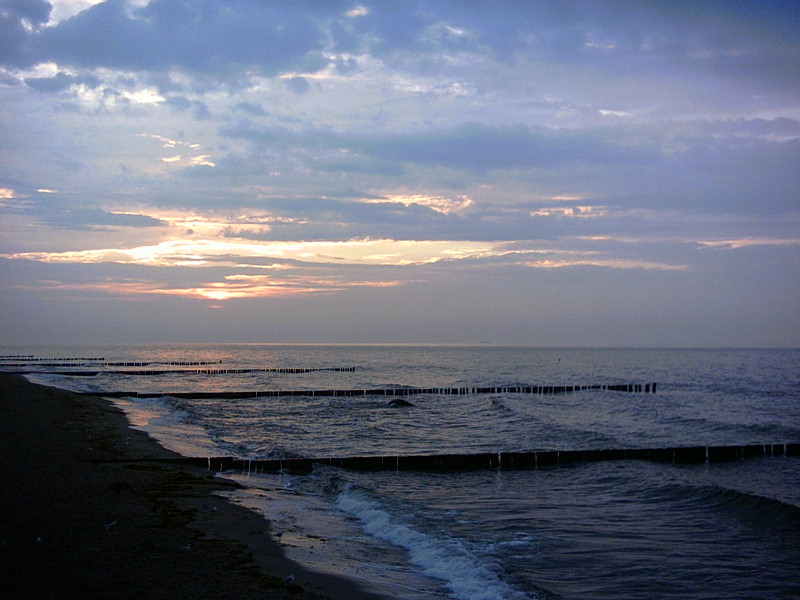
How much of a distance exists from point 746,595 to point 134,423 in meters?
23.0

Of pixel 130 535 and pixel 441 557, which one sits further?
pixel 441 557

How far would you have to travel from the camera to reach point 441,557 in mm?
10352

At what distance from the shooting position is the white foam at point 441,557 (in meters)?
8.85

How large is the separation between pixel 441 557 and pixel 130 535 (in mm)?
4572

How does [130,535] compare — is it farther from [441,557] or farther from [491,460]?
[491,460]

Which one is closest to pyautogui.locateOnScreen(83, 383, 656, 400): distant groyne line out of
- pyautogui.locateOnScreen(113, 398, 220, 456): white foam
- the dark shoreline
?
pyautogui.locateOnScreen(113, 398, 220, 456): white foam

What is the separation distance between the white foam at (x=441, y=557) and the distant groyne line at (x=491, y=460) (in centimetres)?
464

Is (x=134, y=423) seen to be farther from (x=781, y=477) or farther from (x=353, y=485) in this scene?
(x=781, y=477)

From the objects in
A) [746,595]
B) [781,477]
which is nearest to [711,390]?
[781,477]

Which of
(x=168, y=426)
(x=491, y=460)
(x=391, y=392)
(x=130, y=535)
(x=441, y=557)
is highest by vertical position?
(x=130, y=535)

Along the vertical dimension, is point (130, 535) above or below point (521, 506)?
above

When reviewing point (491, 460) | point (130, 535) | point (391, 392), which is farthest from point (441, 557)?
point (391, 392)

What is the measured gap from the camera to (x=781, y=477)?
764 inches

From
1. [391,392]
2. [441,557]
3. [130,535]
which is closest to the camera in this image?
[130,535]
